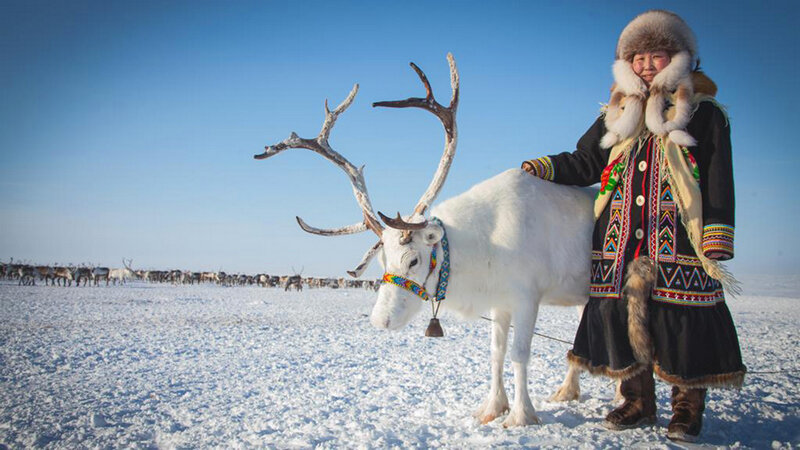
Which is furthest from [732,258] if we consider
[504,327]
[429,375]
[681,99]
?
[429,375]

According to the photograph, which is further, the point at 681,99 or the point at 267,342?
the point at 267,342

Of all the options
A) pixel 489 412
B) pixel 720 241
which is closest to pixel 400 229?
pixel 489 412

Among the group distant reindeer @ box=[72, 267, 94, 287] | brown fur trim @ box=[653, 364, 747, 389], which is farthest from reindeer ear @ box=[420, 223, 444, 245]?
distant reindeer @ box=[72, 267, 94, 287]

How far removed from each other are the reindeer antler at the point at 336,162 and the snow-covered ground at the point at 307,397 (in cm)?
A: 157

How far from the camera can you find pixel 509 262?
10.8ft

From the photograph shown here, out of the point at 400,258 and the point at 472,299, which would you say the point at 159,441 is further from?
the point at 472,299

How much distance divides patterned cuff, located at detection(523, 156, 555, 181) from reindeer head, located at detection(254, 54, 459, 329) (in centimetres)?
90

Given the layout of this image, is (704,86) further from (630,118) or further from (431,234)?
(431,234)

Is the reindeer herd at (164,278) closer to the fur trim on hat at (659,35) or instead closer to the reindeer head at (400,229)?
the reindeer head at (400,229)

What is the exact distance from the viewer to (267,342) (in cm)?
758

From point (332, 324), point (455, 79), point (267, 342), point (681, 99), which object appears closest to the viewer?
point (681, 99)

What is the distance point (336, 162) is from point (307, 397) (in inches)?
93.9

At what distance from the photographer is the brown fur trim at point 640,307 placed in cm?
268

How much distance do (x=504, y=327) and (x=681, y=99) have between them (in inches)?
83.3
